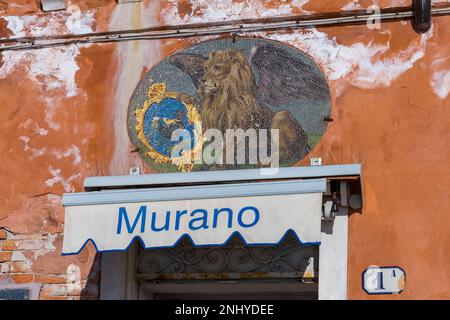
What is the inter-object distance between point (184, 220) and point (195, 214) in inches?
3.6

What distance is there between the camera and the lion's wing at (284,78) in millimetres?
9695

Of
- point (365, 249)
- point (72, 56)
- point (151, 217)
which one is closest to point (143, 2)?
point (72, 56)

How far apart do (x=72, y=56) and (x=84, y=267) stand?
70.3 inches

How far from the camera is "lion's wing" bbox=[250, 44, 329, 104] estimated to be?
9.70 metres

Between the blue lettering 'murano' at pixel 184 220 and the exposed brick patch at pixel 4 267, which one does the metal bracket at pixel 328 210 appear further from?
the exposed brick patch at pixel 4 267

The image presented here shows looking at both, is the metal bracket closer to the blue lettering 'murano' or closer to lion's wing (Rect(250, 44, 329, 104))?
the blue lettering 'murano'

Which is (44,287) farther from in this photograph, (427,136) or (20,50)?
(427,136)

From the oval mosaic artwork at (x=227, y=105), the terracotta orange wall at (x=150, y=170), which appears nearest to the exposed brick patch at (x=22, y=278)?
the terracotta orange wall at (x=150, y=170)

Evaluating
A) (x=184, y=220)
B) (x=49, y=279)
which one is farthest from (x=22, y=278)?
(x=184, y=220)

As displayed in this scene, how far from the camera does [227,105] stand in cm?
990

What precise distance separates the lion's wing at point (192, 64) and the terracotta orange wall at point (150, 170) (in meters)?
0.10

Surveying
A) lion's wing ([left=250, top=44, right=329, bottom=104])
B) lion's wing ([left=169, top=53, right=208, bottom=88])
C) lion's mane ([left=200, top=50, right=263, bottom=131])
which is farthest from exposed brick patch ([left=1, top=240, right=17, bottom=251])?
lion's wing ([left=250, top=44, right=329, bottom=104])

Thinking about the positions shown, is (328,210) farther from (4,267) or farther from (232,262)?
(4,267)

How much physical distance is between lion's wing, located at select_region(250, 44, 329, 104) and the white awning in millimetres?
888
